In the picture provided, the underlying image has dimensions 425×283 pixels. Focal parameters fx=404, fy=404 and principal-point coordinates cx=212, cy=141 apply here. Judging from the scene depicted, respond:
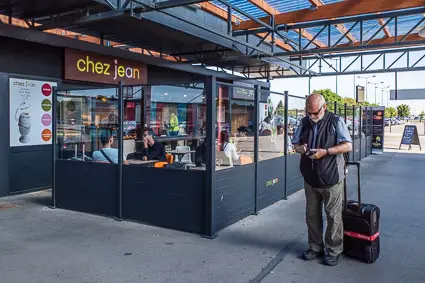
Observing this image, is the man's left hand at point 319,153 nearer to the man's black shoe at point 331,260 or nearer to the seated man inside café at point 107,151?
the man's black shoe at point 331,260

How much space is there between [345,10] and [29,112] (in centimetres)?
682

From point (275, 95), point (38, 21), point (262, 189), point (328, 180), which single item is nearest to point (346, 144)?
point (328, 180)

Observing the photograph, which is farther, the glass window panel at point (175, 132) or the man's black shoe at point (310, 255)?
the glass window panel at point (175, 132)

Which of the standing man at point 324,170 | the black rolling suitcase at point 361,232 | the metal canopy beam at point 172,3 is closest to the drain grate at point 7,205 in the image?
the metal canopy beam at point 172,3

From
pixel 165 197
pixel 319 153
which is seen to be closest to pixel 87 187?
pixel 165 197

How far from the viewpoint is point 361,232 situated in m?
4.32

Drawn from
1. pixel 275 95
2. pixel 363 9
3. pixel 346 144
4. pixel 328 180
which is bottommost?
pixel 328 180

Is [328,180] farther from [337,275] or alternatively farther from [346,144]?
[337,275]

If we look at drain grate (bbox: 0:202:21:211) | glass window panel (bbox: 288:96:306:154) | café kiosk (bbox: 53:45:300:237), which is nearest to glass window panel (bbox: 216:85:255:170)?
café kiosk (bbox: 53:45:300:237)

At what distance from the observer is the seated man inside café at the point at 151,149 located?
20.8 feet

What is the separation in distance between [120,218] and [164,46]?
19.6ft

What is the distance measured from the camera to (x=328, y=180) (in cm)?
418

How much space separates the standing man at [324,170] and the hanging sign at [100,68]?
20.2ft

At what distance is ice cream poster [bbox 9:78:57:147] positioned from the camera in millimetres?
8023
